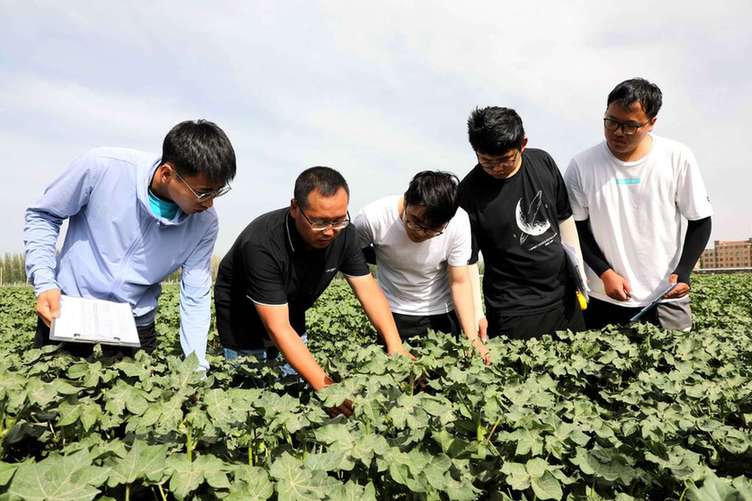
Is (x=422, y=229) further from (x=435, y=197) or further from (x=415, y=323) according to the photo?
(x=415, y=323)

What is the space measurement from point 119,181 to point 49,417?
4.13 ft

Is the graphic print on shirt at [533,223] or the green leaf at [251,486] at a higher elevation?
the graphic print on shirt at [533,223]

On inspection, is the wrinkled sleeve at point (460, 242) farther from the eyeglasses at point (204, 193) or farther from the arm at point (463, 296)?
the eyeglasses at point (204, 193)

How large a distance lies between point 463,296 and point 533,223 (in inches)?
24.7

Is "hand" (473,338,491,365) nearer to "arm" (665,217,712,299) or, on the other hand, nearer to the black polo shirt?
the black polo shirt

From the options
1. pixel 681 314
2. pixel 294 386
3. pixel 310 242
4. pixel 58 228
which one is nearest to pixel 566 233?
pixel 681 314

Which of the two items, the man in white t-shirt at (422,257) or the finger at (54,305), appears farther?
the man in white t-shirt at (422,257)

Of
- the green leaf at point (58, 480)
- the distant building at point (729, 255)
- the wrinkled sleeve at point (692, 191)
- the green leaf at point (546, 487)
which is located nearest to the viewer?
the green leaf at point (58, 480)

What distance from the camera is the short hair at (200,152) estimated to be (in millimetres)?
2232

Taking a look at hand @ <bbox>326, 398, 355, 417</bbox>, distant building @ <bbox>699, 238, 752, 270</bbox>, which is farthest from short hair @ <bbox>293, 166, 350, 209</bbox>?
distant building @ <bbox>699, 238, 752, 270</bbox>

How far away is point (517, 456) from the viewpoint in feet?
5.00

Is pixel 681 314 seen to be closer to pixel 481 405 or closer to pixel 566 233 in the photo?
pixel 566 233

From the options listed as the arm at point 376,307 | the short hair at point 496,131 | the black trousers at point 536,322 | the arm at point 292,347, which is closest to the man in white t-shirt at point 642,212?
the black trousers at point 536,322

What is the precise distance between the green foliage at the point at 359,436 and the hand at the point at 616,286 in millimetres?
1029
